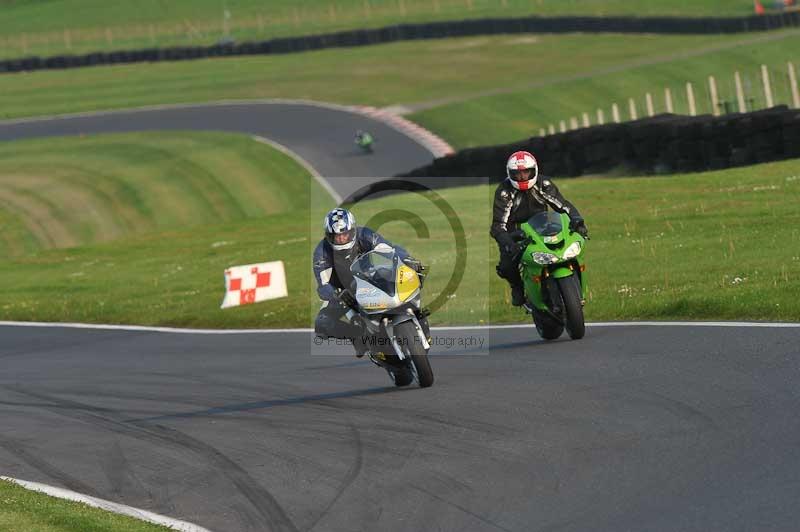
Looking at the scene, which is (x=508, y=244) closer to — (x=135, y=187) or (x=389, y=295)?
(x=389, y=295)

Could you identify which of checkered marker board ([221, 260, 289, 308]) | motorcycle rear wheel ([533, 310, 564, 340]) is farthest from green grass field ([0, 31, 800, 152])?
motorcycle rear wheel ([533, 310, 564, 340])

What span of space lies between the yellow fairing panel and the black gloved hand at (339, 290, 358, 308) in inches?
19.0

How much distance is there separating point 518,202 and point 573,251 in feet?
3.35

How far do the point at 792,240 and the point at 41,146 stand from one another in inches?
1562

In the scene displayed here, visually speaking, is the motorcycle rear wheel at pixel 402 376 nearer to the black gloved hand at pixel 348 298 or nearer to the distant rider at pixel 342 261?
the distant rider at pixel 342 261

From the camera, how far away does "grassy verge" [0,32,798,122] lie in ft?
178

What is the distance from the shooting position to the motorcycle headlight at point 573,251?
12.5 meters

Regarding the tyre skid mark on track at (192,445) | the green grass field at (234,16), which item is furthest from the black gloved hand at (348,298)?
the green grass field at (234,16)

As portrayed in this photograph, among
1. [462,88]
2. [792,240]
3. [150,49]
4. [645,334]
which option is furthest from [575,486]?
[150,49]

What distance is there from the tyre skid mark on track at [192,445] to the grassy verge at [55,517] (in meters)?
0.69

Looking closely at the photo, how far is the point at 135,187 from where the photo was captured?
44031 mm

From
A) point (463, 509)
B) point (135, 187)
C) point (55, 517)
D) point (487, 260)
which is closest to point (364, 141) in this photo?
point (135, 187)

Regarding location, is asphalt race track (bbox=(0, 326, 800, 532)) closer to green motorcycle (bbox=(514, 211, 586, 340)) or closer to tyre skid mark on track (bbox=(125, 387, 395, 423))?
tyre skid mark on track (bbox=(125, 387, 395, 423))

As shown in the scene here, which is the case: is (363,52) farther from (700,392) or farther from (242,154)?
(700,392)
